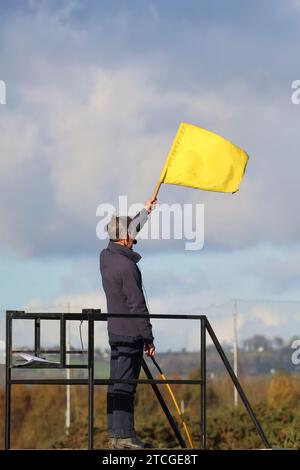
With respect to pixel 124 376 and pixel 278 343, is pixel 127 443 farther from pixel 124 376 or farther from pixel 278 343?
pixel 278 343

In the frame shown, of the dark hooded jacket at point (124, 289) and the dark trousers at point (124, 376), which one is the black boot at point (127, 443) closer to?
the dark trousers at point (124, 376)

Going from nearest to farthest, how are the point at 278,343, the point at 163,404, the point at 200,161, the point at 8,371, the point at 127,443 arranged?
the point at 8,371
the point at 127,443
the point at 200,161
the point at 163,404
the point at 278,343

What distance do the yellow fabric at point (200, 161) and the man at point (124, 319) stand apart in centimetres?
57

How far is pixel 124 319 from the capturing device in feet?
35.2

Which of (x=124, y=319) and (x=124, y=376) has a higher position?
(x=124, y=319)

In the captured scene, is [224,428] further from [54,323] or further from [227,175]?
[227,175]

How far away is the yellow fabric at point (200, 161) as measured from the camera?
11164mm

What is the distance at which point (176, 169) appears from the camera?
11.2m

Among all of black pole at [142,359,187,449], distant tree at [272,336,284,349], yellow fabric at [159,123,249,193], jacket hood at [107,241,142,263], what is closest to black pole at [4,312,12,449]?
jacket hood at [107,241,142,263]

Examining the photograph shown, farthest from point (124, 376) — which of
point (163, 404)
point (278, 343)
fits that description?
point (278, 343)

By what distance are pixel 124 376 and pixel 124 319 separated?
0.46 metres

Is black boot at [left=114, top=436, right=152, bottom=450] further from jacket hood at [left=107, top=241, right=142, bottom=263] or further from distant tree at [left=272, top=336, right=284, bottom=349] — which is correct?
distant tree at [left=272, top=336, right=284, bottom=349]

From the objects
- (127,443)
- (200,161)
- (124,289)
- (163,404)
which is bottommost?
(127,443)
